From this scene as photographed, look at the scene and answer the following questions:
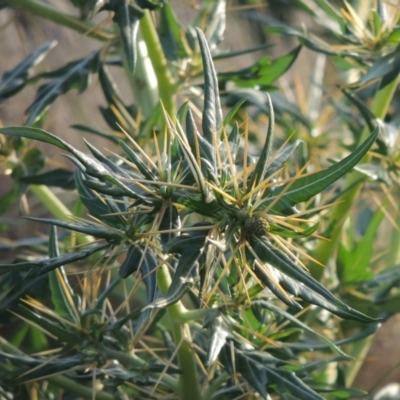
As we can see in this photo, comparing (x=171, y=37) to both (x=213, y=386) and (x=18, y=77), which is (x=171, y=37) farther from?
(x=213, y=386)

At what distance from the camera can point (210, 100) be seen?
0.46 metres

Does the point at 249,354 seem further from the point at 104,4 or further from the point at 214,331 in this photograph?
the point at 104,4

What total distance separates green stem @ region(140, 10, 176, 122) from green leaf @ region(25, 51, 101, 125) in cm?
8

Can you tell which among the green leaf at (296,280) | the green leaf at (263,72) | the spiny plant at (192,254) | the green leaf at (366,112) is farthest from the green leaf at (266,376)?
the green leaf at (263,72)

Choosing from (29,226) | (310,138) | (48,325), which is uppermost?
(48,325)

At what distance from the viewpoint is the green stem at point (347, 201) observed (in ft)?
2.24

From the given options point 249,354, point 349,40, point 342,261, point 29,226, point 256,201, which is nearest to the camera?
point 256,201

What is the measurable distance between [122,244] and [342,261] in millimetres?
386

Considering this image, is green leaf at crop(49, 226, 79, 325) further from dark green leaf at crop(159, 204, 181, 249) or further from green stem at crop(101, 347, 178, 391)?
dark green leaf at crop(159, 204, 181, 249)

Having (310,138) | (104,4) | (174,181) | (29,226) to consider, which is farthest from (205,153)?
(29,226)

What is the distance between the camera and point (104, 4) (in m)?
0.64

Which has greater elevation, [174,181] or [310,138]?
[174,181]

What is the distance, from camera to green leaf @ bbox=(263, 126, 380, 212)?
0.41 m

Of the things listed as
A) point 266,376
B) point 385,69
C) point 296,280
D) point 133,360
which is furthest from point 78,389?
point 385,69
